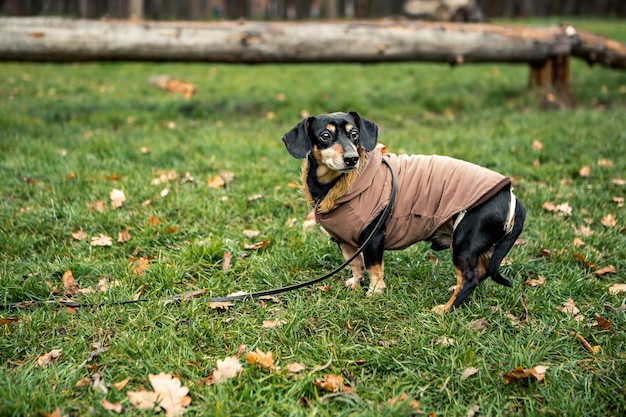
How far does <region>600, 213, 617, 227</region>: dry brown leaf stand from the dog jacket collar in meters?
1.81

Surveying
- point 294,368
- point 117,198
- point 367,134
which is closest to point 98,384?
point 294,368

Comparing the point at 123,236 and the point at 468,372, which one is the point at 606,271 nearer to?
the point at 468,372

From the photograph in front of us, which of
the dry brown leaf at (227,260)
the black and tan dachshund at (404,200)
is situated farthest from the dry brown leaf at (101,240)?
the black and tan dachshund at (404,200)

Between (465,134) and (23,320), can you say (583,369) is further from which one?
(465,134)

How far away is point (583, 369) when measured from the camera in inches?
103

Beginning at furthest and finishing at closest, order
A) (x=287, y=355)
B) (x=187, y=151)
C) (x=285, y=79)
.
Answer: (x=285, y=79) → (x=187, y=151) → (x=287, y=355)

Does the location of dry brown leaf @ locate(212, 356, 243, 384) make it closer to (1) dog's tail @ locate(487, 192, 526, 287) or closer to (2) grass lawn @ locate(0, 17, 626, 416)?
(2) grass lawn @ locate(0, 17, 626, 416)

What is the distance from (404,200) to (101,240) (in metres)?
2.45

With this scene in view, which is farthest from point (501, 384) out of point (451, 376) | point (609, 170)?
point (609, 170)

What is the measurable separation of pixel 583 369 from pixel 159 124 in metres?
6.36

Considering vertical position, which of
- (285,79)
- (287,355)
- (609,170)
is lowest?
(287,355)

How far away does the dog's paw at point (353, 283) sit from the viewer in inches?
136

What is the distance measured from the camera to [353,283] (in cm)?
349

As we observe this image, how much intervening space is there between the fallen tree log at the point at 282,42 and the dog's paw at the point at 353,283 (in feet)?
16.7
